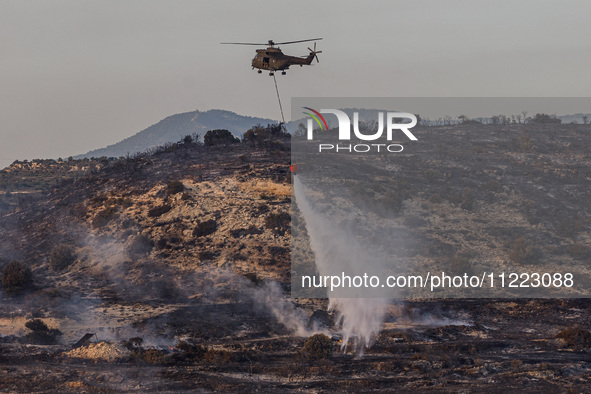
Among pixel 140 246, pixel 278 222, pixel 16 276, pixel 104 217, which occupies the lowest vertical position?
pixel 16 276

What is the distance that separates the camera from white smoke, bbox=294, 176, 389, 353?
3622 centimetres

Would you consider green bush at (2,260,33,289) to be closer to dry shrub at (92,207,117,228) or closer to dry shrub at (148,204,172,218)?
dry shrub at (92,207,117,228)

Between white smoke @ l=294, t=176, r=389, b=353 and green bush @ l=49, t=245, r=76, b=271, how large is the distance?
2105cm

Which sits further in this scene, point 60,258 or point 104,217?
point 104,217

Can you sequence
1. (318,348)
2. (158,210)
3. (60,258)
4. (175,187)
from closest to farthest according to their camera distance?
(318,348)
(60,258)
(158,210)
(175,187)

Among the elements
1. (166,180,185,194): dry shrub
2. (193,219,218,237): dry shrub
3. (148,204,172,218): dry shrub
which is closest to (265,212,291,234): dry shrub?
(193,219,218,237): dry shrub

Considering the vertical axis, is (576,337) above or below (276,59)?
below

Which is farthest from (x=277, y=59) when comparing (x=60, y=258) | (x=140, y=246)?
(x=60, y=258)

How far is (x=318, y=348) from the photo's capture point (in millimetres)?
31531

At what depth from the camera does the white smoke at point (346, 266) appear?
36.2m

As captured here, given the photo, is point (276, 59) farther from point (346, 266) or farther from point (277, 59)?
point (346, 266)

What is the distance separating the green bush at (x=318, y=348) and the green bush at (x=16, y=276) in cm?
2482

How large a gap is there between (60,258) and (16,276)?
18.0ft

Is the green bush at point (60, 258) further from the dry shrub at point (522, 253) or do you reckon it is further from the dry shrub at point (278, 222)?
the dry shrub at point (522, 253)
